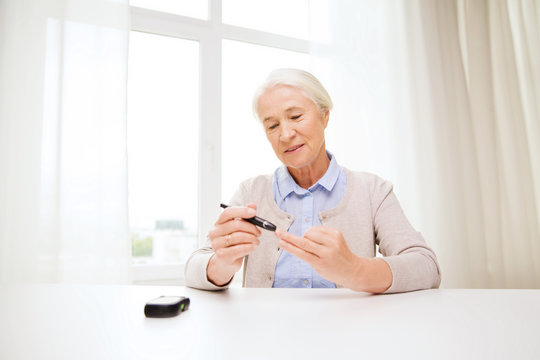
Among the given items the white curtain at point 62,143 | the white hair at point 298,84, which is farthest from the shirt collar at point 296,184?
the white curtain at point 62,143

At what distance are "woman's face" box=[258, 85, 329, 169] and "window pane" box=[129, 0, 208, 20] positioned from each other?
163 centimetres

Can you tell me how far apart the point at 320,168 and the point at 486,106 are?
2.00 metres

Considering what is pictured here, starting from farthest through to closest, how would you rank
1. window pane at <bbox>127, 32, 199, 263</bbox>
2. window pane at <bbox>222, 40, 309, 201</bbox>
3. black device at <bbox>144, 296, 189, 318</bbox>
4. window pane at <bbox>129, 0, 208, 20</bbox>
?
window pane at <bbox>222, 40, 309, 201</bbox> < window pane at <bbox>129, 0, 208, 20</bbox> < window pane at <bbox>127, 32, 199, 263</bbox> < black device at <bbox>144, 296, 189, 318</bbox>

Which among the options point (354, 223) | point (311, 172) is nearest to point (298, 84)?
point (311, 172)

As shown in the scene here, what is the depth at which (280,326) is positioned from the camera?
1.88 ft

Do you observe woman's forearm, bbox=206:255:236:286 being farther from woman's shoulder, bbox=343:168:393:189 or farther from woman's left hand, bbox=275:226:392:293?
woman's shoulder, bbox=343:168:393:189

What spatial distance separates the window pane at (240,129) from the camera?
8.27ft

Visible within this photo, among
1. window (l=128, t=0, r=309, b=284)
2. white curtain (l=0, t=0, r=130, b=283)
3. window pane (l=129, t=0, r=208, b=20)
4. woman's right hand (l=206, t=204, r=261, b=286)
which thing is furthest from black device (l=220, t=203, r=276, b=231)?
window pane (l=129, t=0, r=208, b=20)

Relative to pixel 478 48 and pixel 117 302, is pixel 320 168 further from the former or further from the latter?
pixel 478 48

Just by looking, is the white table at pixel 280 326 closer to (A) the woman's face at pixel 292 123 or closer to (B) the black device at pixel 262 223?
(B) the black device at pixel 262 223

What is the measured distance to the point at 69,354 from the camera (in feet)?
1.49

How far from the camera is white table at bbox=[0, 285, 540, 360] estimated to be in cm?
46

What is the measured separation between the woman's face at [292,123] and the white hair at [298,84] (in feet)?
0.05

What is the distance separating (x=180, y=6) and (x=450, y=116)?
217 cm
